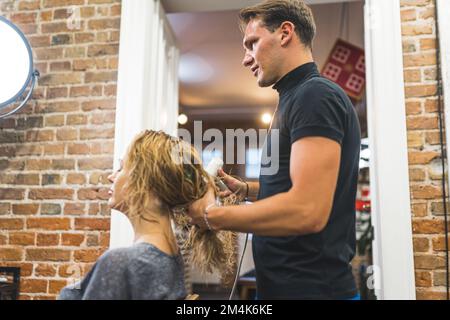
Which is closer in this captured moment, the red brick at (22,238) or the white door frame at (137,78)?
the white door frame at (137,78)

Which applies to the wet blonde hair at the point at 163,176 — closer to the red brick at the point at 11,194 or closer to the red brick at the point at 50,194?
the red brick at the point at 50,194

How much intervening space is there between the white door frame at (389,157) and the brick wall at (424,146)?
0.04m

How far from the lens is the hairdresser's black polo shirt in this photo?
1087mm

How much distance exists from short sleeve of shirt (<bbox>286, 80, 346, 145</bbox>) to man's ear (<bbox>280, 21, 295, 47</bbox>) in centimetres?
22

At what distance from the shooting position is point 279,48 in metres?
1.31

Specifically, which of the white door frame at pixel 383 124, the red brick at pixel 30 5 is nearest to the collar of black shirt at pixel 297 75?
the white door frame at pixel 383 124

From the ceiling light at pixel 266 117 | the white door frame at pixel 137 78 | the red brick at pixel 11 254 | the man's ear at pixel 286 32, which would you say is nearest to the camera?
the man's ear at pixel 286 32

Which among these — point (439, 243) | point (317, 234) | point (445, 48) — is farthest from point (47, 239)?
point (445, 48)

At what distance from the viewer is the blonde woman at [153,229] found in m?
1.04

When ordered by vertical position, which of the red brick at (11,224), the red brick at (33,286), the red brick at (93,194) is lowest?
the red brick at (33,286)

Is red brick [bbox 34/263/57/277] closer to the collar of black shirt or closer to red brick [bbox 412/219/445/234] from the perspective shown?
the collar of black shirt

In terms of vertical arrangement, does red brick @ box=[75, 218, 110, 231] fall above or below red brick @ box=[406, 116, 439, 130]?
below

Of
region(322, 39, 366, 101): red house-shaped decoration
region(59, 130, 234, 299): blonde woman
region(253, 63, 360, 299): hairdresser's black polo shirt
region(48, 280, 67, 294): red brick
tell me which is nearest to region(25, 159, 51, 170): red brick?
region(48, 280, 67, 294): red brick

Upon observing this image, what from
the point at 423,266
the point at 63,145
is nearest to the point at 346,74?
the point at 423,266
